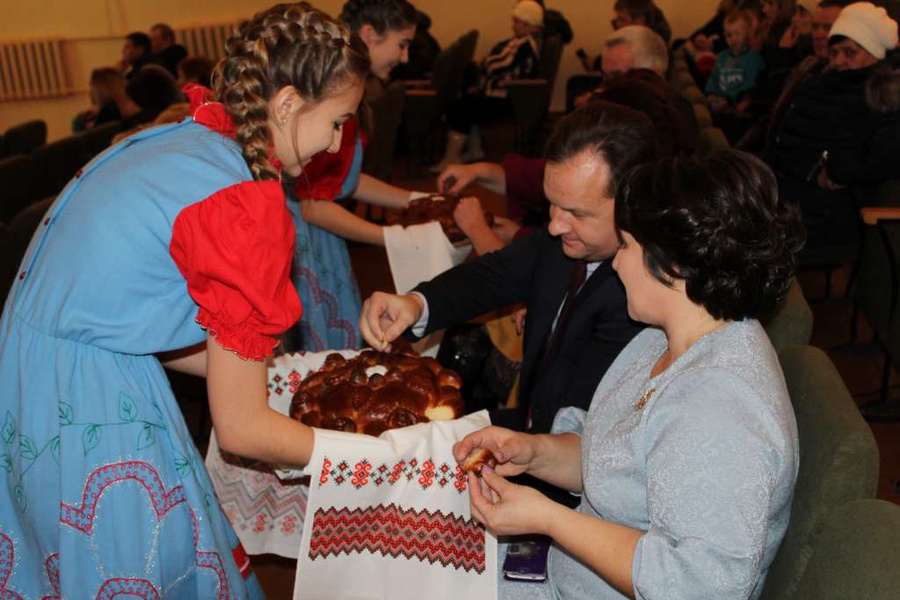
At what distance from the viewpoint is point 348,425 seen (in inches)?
72.1

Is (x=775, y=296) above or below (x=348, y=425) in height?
above

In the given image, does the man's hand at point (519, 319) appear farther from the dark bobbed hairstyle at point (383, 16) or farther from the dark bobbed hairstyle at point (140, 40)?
the dark bobbed hairstyle at point (140, 40)

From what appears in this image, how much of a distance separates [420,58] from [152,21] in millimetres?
3008

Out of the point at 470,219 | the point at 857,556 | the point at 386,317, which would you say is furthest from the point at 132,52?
the point at 857,556

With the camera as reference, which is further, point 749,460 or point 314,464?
point 314,464

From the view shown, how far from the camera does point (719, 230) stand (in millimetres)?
1349

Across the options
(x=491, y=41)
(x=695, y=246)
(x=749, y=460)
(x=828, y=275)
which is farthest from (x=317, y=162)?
(x=491, y=41)

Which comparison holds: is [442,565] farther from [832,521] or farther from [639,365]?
[832,521]

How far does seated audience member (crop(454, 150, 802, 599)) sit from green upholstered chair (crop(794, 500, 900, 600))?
0.07 meters

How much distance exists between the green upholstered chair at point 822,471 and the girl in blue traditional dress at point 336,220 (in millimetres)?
1565

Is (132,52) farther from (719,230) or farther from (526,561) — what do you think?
(719,230)

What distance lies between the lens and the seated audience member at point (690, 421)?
1.23m

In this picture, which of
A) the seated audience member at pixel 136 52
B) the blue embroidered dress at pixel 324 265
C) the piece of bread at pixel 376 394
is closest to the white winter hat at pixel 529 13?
the seated audience member at pixel 136 52

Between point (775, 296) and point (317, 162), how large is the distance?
1614 mm
